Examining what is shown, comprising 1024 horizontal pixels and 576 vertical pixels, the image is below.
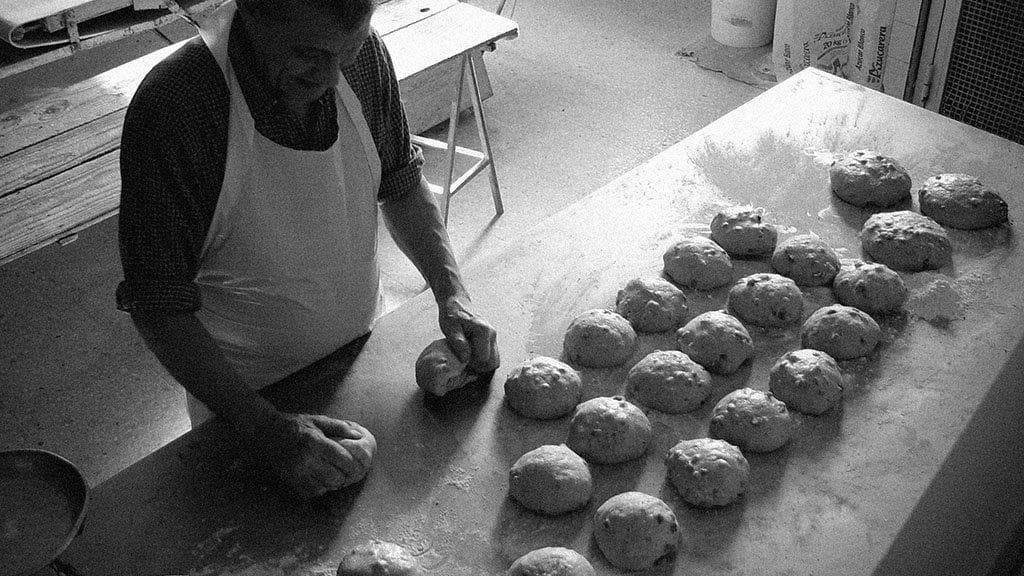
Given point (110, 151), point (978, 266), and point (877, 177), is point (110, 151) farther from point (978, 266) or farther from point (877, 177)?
point (978, 266)

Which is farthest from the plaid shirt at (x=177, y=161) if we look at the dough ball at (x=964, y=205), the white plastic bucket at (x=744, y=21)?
the white plastic bucket at (x=744, y=21)

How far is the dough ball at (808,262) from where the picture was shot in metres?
2.23

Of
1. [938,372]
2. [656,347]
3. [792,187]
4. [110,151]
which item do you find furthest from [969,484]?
[110,151]

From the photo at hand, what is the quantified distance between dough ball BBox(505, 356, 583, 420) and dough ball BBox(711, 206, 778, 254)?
2.14ft

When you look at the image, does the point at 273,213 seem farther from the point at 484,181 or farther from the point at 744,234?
the point at 484,181

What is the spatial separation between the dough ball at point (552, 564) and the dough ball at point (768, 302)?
32.3 inches

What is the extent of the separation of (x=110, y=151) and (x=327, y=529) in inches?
82.2

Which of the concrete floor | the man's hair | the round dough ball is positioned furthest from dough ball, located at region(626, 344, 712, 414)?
the man's hair

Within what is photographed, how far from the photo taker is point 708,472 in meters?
1.69

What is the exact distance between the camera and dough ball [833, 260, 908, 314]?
210cm

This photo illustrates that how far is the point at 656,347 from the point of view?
2.11 metres

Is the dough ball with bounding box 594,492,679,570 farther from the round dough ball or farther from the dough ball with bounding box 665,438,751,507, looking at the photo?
the round dough ball

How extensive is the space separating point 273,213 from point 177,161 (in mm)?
253

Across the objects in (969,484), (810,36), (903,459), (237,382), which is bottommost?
(810,36)
